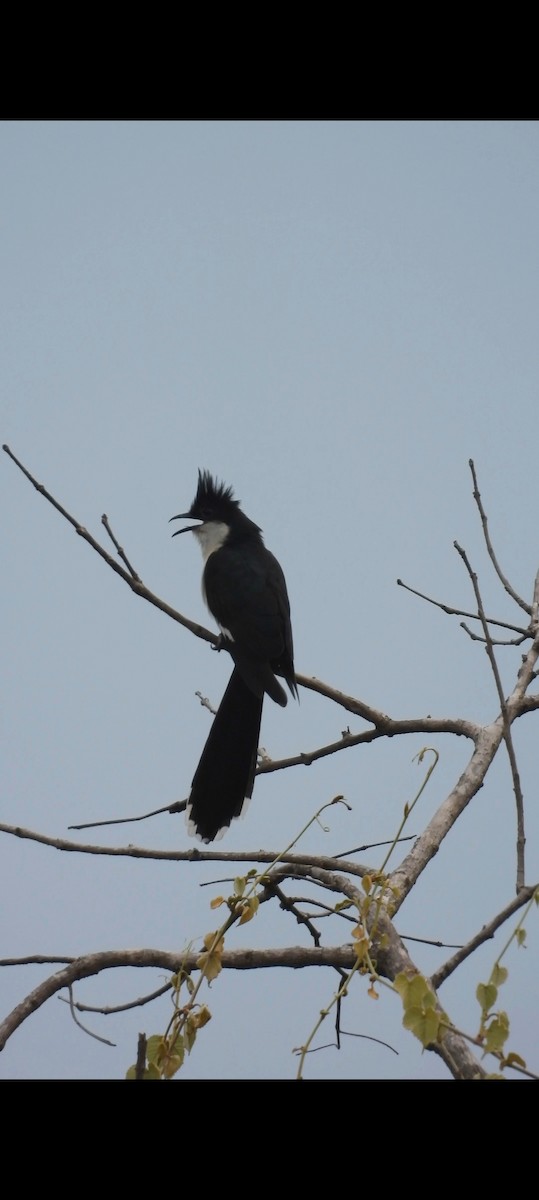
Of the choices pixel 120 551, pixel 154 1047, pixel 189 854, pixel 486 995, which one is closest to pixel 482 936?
pixel 486 995

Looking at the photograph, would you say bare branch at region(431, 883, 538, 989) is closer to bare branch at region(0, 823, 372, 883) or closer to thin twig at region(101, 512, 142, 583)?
bare branch at region(0, 823, 372, 883)

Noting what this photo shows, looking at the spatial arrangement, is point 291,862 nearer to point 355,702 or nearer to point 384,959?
point 384,959

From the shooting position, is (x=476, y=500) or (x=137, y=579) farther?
(x=137, y=579)

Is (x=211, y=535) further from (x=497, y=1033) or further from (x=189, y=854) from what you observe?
(x=497, y=1033)

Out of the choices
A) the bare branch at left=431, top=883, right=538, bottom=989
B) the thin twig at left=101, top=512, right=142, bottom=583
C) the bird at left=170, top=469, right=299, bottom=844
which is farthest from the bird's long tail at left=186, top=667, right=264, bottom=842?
the bare branch at left=431, top=883, right=538, bottom=989

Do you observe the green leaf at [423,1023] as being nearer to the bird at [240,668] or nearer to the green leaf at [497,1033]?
the green leaf at [497,1033]

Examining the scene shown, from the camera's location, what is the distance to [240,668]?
4148 millimetres

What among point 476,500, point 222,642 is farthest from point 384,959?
point 222,642

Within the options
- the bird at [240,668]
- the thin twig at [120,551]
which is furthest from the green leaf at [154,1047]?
the bird at [240,668]

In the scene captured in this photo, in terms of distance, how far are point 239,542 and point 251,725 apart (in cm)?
123

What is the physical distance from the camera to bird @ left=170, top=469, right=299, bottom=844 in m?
3.94
